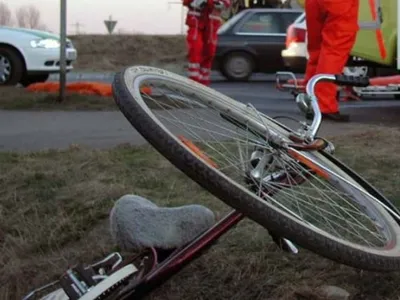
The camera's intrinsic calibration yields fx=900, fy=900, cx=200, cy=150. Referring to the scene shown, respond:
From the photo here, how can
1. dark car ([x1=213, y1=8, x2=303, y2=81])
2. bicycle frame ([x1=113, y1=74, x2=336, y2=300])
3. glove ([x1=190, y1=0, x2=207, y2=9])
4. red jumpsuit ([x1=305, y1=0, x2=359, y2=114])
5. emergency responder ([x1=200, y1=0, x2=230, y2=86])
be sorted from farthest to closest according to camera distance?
dark car ([x1=213, y1=8, x2=303, y2=81]) → emergency responder ([x1=200, y1=0, x2=230, y2=86]) → glove ([x1=190, y1=0, x2=207, y2=9]) → red jumpsuit ([x1=305, y1=0, x2=359, y2=114]) → bicycle frame ([x1=113, y1=74, x2=336, y2=300])

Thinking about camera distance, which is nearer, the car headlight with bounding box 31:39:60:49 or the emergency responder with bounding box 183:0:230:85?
the emergency responder with bounding box 183:0:230:85

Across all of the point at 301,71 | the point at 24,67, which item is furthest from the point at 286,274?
the point at 301,71

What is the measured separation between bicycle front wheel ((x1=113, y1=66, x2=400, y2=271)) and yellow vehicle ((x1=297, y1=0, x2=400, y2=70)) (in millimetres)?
6589

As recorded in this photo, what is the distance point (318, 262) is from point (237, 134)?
769 millimetres

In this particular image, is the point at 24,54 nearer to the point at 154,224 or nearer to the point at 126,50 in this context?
the point at 154,224

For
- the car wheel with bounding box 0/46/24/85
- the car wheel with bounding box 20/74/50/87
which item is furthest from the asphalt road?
the car wheel with bounding box 20/74/50/87

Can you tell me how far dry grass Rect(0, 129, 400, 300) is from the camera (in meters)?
3.46

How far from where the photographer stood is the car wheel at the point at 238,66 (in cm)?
2023

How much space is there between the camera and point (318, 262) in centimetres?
357

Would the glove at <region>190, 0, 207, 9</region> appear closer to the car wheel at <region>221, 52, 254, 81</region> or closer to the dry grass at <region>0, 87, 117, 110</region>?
the dry grass at <region>0, 87, 117, 110</region>

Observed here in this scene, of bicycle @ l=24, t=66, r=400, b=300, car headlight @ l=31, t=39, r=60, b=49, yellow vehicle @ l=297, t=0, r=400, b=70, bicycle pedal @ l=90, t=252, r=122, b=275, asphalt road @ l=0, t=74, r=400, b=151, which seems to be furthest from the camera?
car headlight @ l=31, t=39, r=60, b=49

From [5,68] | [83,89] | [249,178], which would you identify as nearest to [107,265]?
[249,178]

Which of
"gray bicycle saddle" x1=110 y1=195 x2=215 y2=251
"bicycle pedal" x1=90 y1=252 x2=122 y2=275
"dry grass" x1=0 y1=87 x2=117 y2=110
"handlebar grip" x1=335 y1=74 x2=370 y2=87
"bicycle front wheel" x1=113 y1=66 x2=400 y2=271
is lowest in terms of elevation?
"dry grass" x1=0 y1=87 x2=117 y2=110

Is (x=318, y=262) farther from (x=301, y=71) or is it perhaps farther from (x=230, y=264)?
(x=301, y=71)
